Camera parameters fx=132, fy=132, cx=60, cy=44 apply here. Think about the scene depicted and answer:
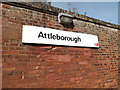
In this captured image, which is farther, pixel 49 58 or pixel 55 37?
pixel 55 37

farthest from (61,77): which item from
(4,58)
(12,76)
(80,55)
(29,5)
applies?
(29,5)

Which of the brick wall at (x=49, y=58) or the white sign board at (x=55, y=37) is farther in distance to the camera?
the white sign board at (x=55, y=37)

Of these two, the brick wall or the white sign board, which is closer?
the brick wall

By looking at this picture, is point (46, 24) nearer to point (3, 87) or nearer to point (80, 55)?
point (80, 55)

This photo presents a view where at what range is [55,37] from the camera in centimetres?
373

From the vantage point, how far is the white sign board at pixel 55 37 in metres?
3.30

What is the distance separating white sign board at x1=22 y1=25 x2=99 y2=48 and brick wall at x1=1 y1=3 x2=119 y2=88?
130mm

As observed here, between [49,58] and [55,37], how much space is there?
2.01 feet

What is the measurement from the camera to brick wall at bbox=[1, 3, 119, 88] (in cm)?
307

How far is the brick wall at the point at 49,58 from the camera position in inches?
121

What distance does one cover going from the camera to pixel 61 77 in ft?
12.4

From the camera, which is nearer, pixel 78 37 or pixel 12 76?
pixel 12 76

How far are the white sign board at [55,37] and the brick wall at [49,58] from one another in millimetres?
130

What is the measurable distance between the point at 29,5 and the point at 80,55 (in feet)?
7.15
